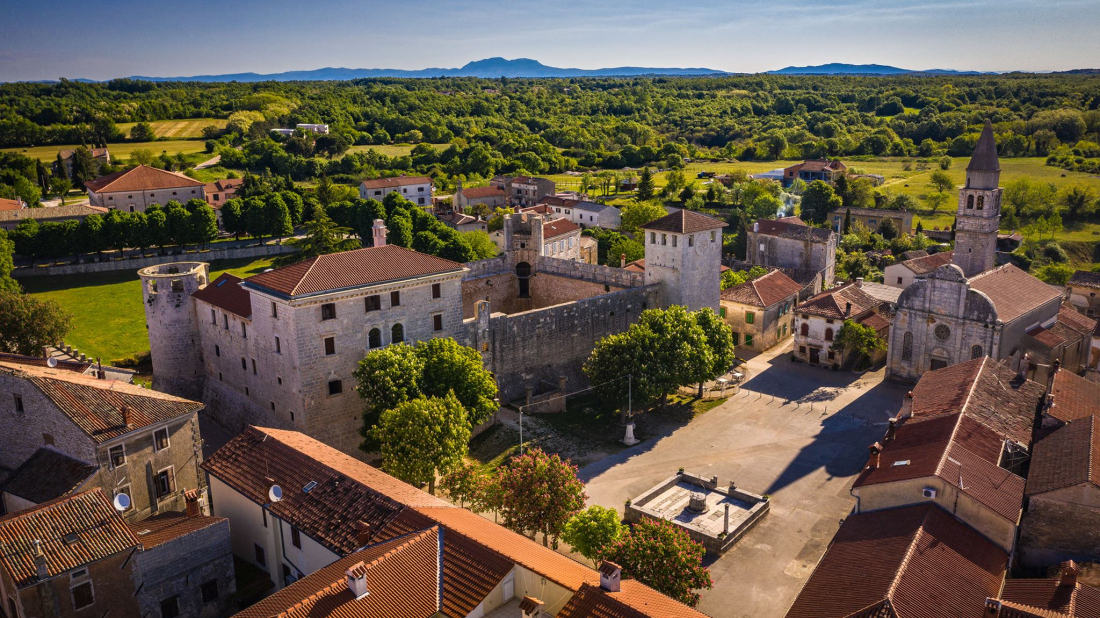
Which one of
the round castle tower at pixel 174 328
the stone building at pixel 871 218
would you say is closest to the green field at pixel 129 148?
the round castle tower at pixel 174 328

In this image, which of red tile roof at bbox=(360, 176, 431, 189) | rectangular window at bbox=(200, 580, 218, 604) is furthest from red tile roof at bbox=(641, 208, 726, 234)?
red tile roof at bbox=(360, 176, 431, 189)

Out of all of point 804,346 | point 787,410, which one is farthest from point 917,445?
point 804,346

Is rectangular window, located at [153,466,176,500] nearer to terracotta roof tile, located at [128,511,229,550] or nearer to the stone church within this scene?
terracotta roof tile, located at [128,511,229,550]

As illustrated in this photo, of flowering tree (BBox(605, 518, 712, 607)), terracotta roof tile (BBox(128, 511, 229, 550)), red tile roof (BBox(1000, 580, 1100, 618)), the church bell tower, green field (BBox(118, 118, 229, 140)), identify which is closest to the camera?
red tile roof (BBox(1000, 580, 1100, 618))

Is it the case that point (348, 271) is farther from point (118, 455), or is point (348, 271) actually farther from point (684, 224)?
point (684, 224)

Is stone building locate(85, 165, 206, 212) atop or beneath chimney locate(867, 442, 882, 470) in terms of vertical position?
atop

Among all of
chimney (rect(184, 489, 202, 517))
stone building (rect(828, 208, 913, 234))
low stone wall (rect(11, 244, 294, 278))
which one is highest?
chimney (rect(184, 489, 202, 517))

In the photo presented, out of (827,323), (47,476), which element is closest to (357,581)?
(47,476)

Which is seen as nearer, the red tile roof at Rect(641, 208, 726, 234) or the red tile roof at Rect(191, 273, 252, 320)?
the red tile roof at Rect(191, 273, 252, 320)
